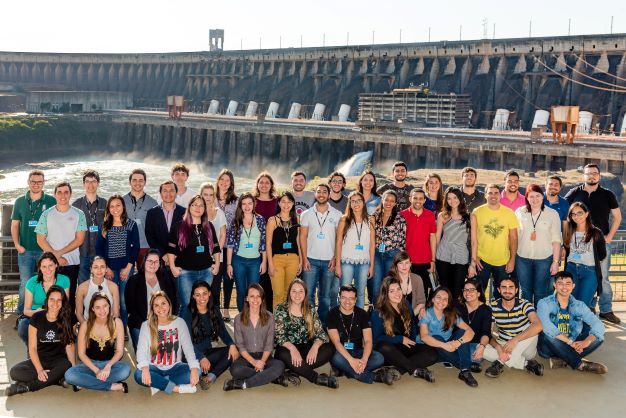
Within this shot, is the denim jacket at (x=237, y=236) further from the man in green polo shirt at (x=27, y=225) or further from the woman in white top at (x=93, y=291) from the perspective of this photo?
the man in green polo shirt at (x=27, y=225)

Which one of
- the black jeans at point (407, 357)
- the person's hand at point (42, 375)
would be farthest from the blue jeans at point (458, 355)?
the person's hand at point (42, 375)

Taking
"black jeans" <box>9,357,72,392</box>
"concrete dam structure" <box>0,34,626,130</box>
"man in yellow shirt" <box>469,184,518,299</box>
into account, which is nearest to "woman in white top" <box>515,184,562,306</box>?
"man in yellow shirt" <box>469,184,518,299</box>

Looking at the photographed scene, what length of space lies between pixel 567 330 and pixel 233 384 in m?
3.66

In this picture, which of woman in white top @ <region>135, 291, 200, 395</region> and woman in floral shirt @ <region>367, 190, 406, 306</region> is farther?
woman in floral shirt @ <region>367, 190, 406, 306</region>

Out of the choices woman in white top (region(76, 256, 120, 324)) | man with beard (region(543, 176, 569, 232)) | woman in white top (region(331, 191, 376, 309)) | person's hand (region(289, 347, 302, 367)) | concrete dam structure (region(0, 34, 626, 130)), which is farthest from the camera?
concrete dam structure (region(0, 34, 626, 130))

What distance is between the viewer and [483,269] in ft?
28.9

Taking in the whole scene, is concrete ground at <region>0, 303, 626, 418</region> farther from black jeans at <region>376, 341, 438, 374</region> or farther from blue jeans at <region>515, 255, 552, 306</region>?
blue jeans at <region>515, 255, 552, 306</region>

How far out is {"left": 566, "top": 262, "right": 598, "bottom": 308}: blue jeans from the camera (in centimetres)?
881

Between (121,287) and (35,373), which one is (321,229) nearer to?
(121,287)

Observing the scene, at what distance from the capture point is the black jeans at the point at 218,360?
738cm

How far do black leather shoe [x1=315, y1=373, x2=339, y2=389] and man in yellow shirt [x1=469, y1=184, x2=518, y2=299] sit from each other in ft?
7.66

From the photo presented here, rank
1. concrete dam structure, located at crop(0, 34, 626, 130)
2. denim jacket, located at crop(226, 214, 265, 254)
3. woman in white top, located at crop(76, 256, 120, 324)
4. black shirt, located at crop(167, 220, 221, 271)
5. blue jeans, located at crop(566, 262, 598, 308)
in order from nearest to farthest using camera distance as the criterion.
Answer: woman in white top, located at crop(76, 256, 120, 324) → black shirt, located at crop(167, 220, 221, 271) → denim jacket, located at crop(226, 214, 265, 254) → blue jeans, located at crop(566, 262, 598, 308) → concrete dam structure, located at crop(0, 34, 626, 130)

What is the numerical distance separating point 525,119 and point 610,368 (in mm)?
44140

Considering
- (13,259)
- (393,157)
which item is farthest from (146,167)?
(13,259)
